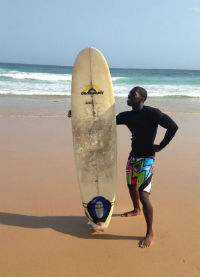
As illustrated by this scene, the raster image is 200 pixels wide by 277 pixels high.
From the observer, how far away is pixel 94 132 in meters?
3.40

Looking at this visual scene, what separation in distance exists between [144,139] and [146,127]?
12 centimetres

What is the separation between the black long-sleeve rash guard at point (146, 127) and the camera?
116 inches

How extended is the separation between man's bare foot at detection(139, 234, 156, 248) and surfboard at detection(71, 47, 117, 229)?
46 cm

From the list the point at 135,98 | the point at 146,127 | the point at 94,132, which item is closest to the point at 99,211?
the point at 94,132

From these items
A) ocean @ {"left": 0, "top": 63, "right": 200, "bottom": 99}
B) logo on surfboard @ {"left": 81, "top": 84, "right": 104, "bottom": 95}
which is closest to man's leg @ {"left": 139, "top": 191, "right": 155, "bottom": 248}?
logo on surfboard @ {"left": 81, "top": 84, "right": 104, "bottom": 95}

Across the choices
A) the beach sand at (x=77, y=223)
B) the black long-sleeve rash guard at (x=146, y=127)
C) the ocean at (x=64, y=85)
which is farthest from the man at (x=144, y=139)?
the ocean at (x=64, y=85)

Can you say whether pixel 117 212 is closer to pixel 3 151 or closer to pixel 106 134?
pixel 106 134

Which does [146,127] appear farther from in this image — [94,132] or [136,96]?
[94,132]

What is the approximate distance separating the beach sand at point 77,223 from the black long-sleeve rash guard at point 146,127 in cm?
88

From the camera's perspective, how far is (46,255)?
2826 mm

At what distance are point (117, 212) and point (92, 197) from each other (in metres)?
0.50

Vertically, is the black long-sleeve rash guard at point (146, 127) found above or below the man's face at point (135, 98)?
below

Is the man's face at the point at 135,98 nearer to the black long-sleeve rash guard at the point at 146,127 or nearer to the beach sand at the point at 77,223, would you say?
the black long-sleeve rash guard at the point at 146,127

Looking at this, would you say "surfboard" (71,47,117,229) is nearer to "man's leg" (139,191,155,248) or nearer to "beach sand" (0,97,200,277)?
"beach sand" (0,97,200,277)
